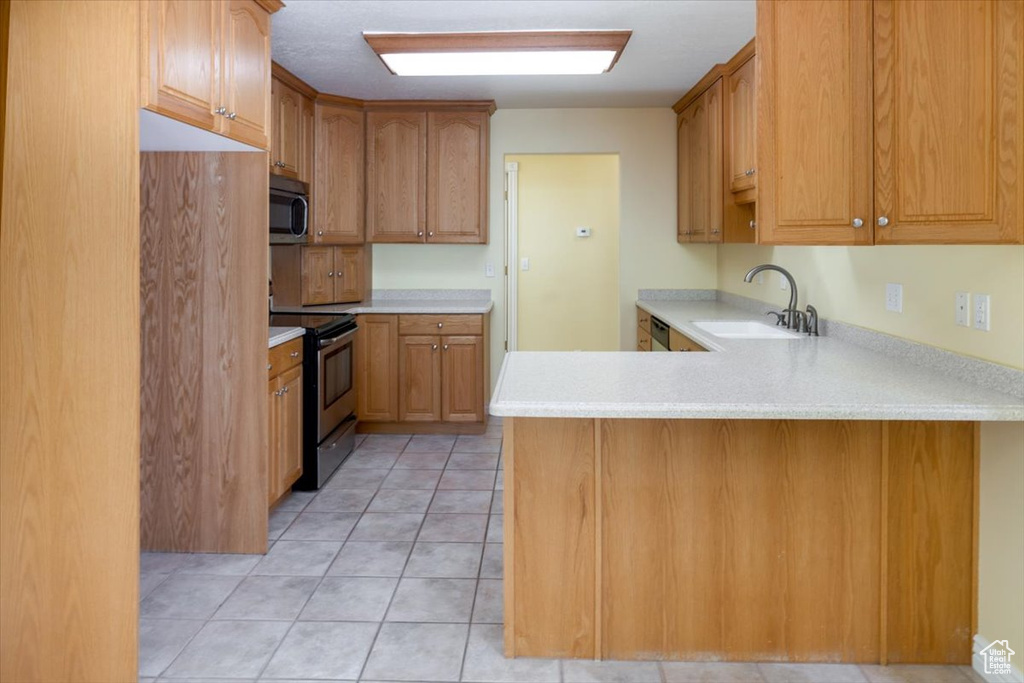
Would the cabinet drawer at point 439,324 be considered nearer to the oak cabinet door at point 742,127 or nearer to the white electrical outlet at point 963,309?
the oak cabinet door at point 742,127

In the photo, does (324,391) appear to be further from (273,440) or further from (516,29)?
(516,29)

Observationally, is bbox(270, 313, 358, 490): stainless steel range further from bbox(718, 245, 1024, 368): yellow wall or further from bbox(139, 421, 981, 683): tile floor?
bbox(718, 245, 1024, 368): yellow wall

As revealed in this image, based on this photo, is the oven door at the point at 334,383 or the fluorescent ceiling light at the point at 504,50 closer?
the fluorescent ceiling light at the point at 504,50

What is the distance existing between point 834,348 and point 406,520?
2.01 metres

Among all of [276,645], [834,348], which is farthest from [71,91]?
[834,348]

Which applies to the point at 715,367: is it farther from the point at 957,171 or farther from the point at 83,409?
the point at 83,409

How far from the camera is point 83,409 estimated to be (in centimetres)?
212

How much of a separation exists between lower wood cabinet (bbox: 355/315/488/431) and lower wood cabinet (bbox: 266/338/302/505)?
1327 millimetres

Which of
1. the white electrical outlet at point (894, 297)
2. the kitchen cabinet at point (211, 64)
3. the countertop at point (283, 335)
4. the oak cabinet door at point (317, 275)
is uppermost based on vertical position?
the kitchen cabinet at point (211, 64)

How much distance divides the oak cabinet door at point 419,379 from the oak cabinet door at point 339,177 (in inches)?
33.2

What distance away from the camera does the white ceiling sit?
11.3 ft

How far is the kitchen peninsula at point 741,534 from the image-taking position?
2254mm

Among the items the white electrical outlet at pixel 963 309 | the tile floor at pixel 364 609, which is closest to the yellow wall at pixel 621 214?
the tile floor at pixel 364 609
